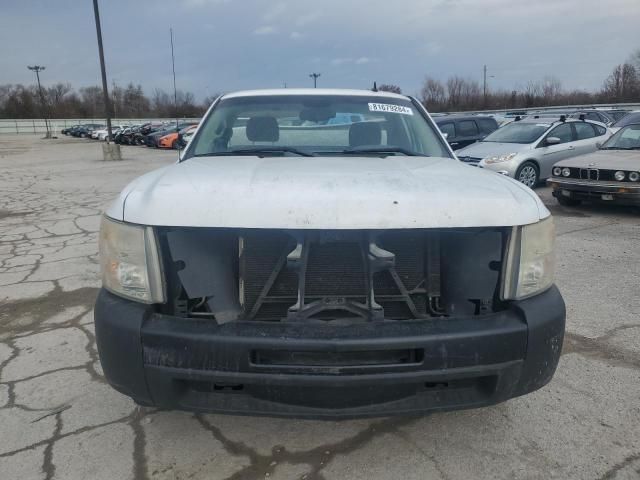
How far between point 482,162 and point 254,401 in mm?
8911

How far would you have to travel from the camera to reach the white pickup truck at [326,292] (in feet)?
6.10

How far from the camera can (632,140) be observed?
8.48m

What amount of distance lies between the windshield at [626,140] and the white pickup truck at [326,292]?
303 inches

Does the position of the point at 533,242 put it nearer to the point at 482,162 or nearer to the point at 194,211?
the point at 194,211

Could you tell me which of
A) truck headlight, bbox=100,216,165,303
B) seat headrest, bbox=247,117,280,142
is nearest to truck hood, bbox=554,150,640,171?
seat headrest, bbox=247,117,280,142

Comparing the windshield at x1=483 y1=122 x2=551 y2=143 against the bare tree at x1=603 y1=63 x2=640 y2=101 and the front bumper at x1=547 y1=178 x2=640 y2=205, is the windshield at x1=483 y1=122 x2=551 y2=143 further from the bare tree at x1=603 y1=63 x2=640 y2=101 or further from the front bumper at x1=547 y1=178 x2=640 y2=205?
the bare tree at x1=603 y1=63 x2=640 y2=101

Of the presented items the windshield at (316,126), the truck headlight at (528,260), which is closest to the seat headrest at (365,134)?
the windshield at (316,126)

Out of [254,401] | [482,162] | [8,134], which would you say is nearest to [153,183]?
[254,401]

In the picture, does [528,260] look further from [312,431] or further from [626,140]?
[626,140]

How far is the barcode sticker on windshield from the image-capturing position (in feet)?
11.5

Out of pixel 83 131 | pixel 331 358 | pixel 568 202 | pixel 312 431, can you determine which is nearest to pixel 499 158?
pixel 568 202

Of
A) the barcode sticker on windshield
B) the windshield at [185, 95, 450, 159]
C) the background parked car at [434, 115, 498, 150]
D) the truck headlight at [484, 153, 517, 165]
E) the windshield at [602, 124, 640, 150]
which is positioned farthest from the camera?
the background parked car at [434, 115, 498, 150]

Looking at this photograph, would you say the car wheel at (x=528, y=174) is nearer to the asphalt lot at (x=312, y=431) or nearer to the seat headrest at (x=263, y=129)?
the asphalt lot at (x=312, y=431)

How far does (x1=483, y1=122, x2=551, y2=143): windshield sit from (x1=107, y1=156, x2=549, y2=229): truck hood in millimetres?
9145
